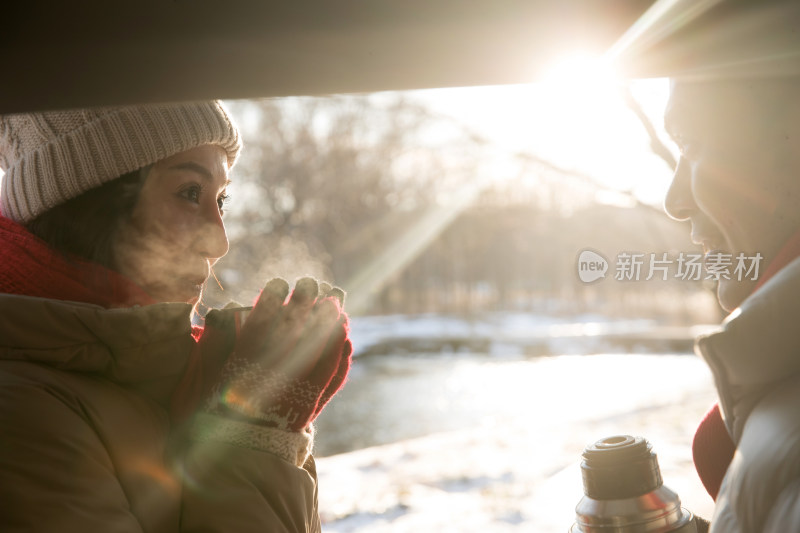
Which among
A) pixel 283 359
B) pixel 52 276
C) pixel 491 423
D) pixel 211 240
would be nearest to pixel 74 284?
pixel 52 276

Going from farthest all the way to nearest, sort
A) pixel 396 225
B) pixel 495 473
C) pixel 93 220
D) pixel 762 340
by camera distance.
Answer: pixel 396 225
pixel 495 473
pixel 93 220
pixel 762 340

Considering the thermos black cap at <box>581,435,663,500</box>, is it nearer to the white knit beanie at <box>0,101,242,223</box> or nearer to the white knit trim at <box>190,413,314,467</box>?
the white knit trim at <box>190,413,314,467</box>

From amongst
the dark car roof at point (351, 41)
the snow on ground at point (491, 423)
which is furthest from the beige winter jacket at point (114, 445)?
the snow on ground at point (491, 423)

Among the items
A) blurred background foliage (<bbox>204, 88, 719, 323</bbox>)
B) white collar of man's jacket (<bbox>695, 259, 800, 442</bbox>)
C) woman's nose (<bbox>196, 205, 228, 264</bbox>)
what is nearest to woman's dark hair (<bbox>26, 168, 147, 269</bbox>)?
woman's nose (<bbox>196, 205, 228, 264</bbox>)

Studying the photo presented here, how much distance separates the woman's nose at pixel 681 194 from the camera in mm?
1183

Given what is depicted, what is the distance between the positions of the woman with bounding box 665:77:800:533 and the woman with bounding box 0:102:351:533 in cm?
69

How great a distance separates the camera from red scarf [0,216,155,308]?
4.22 ft

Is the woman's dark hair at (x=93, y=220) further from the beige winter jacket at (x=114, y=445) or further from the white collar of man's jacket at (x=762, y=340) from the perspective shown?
the white collar of man's jacket at (x=762, y=340)

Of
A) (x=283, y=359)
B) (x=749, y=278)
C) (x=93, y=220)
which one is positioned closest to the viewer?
(x=749, y=278)

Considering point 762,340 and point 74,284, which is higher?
point 74,284

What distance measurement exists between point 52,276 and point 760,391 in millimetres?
1209

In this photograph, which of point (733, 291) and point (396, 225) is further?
point (396, 225)

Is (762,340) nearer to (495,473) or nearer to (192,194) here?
(192,194)

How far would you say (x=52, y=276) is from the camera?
1.31m
